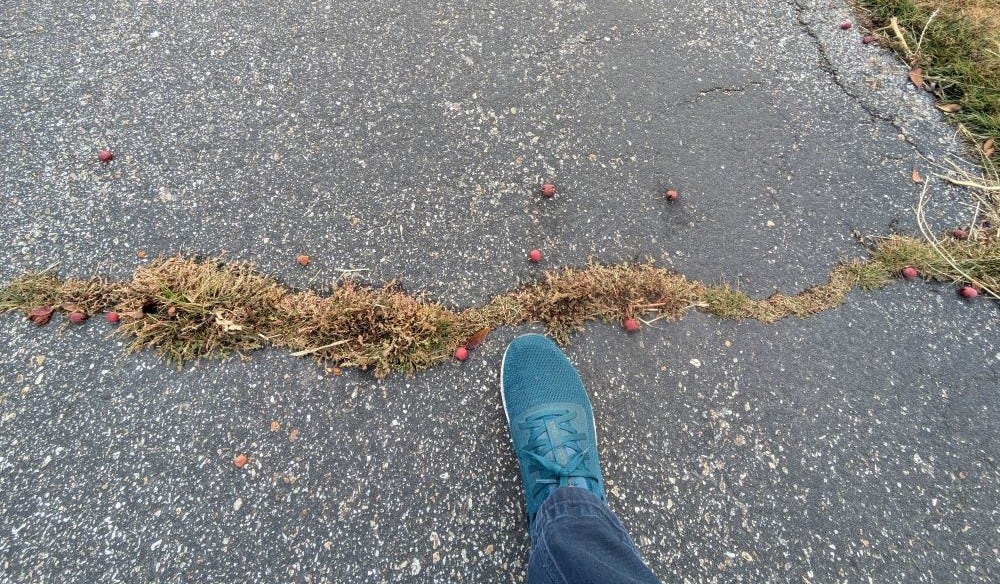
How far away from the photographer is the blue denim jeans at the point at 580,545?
5.31 feet

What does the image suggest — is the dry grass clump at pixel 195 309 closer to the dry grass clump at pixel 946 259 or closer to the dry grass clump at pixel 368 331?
the dry grass clump at pixel 368 331

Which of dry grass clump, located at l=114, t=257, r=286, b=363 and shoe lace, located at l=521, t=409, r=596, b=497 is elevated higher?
dry grass clump, located at l=114, t=257, r=286, b=363

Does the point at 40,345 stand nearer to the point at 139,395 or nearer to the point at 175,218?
the point at 139,395

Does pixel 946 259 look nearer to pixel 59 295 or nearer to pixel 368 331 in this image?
pixel 368 331

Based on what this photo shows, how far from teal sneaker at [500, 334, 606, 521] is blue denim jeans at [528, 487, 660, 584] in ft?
0.23

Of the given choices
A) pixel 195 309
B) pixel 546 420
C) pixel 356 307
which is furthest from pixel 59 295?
pixel 546 420

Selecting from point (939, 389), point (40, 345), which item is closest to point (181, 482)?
point (40, 345)

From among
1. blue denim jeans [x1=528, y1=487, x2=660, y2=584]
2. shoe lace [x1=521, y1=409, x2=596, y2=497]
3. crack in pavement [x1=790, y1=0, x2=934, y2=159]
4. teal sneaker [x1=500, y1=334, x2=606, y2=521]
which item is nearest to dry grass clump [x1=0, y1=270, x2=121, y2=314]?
teal sneaker [x1=500, y1=334, x2=606, y2=521]

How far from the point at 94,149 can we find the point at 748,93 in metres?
3.51

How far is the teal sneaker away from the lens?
198 centimetres

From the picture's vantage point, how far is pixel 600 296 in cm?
236

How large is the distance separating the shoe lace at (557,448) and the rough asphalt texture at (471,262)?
0.46ft

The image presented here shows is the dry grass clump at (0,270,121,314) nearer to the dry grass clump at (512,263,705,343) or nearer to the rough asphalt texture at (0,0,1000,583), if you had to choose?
the rough asphalt texture at (0,0,1000,583)

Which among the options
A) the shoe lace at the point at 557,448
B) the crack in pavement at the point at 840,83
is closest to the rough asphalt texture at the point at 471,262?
→ the crack in pavement at the point at 840,83
